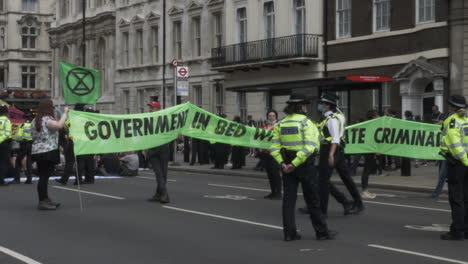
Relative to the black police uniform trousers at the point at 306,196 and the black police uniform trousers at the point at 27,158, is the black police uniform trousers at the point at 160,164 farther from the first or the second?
the black police uniform trousers at the point at 27,158

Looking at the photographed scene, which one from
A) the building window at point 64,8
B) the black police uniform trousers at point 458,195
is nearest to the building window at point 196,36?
the building window at point 64,8

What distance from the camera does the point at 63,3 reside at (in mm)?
64625

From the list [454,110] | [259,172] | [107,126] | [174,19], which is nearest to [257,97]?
[174,19]

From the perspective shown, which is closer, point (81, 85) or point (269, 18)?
point (81, 85)

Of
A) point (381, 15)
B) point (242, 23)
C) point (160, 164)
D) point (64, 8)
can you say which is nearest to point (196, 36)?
point (242, 23)

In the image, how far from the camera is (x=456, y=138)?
450 inches

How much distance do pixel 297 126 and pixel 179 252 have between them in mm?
2121

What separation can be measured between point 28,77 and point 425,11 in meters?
61.6

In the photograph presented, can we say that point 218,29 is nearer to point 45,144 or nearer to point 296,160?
point 45,144

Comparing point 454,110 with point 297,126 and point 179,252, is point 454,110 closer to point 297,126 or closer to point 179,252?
point 297,126

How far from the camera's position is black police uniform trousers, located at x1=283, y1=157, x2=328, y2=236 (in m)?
10.9

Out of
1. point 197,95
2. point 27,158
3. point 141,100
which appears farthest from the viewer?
point 141,100

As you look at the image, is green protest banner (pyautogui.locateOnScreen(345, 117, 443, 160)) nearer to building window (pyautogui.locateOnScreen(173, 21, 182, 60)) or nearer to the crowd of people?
the crowd of people

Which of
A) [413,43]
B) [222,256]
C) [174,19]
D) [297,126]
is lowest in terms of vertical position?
[222,256]
